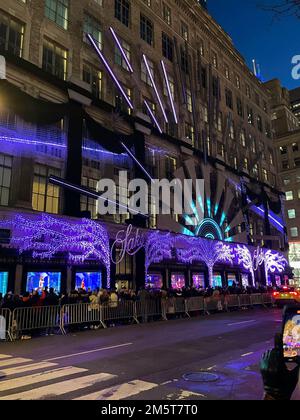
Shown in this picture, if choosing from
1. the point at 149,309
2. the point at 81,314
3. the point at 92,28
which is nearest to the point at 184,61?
the point at 92,28

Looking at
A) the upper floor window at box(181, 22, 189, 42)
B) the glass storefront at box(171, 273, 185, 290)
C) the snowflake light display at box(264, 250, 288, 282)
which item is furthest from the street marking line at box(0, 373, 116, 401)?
the snowflake light display at box(264, 250, 288, 282)

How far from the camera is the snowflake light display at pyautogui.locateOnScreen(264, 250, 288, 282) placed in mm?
49550

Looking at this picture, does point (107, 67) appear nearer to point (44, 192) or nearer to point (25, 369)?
point (44, 192)

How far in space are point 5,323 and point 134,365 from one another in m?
7.14

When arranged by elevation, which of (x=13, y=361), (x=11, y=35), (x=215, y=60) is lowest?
(x=13, y=361)

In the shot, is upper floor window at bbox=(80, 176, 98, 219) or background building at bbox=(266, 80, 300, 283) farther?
background building at bbox=(266, 80, 300, 283)

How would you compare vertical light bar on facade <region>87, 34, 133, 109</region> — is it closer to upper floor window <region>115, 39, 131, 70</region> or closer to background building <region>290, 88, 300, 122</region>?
upper floor window <region>115, 39, 131, 70</region>

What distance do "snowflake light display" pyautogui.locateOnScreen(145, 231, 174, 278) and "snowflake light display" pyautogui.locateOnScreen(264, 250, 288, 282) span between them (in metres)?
22.5

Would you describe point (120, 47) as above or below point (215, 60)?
below

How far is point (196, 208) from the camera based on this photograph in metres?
36.4

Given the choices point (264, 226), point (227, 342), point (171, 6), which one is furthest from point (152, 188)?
point (264, 226)

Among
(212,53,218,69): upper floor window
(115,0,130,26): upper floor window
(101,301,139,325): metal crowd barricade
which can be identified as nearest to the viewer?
(101,301,139,325): metal crowd barricade

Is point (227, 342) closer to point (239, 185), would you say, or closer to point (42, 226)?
point (42, 226)

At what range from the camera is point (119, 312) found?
18.9 meters
